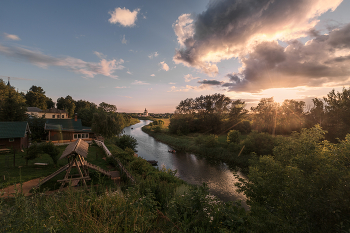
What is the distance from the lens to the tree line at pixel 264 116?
2322 cm

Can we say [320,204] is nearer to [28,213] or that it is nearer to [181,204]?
[181,204]

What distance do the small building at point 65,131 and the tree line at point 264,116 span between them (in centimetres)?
3007

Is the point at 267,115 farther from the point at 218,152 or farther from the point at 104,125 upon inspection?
the point at 104,125

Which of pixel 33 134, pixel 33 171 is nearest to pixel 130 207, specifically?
pixel 33 171

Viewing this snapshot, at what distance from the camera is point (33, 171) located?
12.8m

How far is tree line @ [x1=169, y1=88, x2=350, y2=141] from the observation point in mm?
23219

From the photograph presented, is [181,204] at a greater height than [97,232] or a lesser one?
lesser

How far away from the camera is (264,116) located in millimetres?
36031

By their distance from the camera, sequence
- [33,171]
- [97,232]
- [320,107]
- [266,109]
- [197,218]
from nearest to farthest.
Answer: [97,232], [197,218], [33,171], [320,107], [266,109]

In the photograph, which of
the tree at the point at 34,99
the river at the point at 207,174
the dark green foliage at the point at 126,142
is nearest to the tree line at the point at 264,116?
the river at the point at 207,174

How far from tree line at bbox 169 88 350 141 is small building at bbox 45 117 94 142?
98.7ft

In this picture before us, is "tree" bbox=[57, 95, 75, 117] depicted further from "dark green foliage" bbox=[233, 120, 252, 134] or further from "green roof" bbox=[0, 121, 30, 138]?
"dark green foliage" bbox=[233, 120, 252, 134]

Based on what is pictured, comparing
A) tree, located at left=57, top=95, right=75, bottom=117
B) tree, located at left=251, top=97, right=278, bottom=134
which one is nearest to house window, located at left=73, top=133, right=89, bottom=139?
tree, located at left=251, top=97, right=278, bottom=134

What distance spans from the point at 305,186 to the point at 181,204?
12.0 ft
